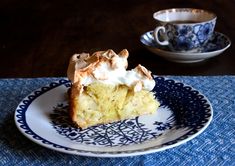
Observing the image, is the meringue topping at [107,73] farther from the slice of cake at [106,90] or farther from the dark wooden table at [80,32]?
the dark wooden table at [80,32]

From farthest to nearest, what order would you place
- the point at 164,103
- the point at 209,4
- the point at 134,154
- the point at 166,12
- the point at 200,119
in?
the point at 209,4 < the point at 166,12 < the point at 164,103 < the point at 200,119 < the point at 134,154

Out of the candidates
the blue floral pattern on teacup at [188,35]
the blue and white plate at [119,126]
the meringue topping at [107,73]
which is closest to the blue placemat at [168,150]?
the blue and white plate at [119,126]

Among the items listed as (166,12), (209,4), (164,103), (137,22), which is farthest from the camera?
(209,4)

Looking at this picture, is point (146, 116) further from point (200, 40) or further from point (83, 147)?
point (200, 40)

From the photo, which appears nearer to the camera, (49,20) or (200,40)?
(200,40)

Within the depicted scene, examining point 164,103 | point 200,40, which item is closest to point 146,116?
point 164,103

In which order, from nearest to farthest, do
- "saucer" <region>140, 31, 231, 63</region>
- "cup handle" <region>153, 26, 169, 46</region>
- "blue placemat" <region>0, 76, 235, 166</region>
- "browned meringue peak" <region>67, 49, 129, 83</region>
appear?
1. "blue placemat" <region>0, 76, 235, 166</region>
2. "browned meringue peak" <region>67, 49, 129, 83</region>
3. "saucer" <region>140, 31, 231, 63</region>
4. "cup handle" <region>153, 26, 169, 46</region>

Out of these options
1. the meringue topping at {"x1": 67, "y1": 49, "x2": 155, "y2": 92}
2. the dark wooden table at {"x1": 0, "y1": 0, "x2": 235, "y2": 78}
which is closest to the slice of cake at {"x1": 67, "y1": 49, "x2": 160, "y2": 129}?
the meringue topping at {"x1": 67, "y1": 49, "x2": 155, "y2": 92}

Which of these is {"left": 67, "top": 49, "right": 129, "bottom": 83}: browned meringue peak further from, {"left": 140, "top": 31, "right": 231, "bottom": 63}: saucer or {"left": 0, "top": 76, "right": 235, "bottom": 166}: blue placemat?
{"left": 140, "top": 31, "right": 231, "bottom": 63}: saucer
